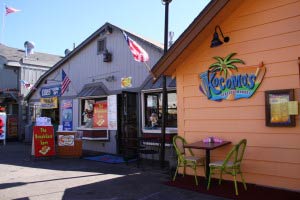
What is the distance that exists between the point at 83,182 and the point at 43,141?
13.2ft

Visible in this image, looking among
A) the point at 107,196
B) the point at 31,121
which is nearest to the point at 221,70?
the point at 107,196

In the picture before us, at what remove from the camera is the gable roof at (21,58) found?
1888 centimetres

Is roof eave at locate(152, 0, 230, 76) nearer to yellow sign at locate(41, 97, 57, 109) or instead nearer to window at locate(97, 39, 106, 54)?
window at locate(97, 39, 106, 54)

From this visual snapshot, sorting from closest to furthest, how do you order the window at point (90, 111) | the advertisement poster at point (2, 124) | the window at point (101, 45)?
the window at point (90, 111)
the window at point (101, 45)
the advertisement poster at point (2, 124)

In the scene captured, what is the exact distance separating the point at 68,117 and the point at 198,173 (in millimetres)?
8596

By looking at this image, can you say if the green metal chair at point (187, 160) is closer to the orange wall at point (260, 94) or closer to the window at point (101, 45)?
the orange wall at point (260, 94)

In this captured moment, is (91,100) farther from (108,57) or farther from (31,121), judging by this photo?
(31,121)

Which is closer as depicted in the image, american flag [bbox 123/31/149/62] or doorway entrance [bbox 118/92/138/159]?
american flag [bbox 123/31/149/62]

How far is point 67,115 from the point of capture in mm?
14312

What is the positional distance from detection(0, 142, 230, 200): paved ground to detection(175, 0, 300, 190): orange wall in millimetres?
1301

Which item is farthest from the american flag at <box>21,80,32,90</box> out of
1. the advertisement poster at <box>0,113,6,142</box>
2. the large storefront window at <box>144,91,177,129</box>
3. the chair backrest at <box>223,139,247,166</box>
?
the chair backrest at <box>223,139,247,166</box>

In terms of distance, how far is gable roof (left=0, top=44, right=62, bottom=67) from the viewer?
743 inches

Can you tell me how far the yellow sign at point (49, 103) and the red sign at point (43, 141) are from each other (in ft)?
15.6

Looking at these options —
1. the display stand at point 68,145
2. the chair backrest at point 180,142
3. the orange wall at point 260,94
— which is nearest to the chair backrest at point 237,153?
the orange wall at point 260,94
